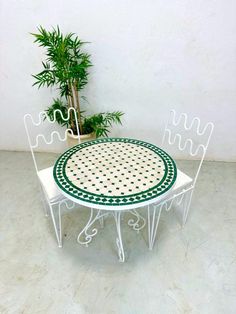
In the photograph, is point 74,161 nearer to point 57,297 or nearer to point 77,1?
point 57,297

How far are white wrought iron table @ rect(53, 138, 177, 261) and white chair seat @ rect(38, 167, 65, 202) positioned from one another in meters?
0.20

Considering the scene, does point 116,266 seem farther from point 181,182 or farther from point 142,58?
point 142,58

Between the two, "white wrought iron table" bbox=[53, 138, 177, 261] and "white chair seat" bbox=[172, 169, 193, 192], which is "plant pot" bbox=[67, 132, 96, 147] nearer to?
"white wrought iron table" bbox=[53, 138, 177, 261]

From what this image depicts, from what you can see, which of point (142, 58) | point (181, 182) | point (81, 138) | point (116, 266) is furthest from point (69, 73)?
point (116, 266)

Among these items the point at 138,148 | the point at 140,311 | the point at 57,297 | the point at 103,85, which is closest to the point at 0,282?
the point at 57,297

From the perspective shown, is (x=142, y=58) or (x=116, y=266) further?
(x=142, y=58)

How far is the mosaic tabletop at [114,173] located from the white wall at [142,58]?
86 cm

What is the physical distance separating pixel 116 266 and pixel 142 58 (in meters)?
1.80

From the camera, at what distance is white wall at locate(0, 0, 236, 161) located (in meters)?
2.05

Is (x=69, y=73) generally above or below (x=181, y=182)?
above

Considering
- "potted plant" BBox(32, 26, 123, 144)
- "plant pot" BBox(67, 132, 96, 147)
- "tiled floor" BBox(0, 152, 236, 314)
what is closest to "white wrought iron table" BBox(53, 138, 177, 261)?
"tiled floor" BBox(0, 152, 236, 314)

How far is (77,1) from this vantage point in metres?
2.06

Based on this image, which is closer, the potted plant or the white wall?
the potted plant

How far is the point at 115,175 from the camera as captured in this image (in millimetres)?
1404
